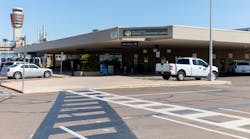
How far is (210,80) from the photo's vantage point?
2747cm

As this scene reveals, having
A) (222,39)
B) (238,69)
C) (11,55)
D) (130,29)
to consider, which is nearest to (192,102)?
(130,29)

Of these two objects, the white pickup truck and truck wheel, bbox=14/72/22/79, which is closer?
the white pickup truck

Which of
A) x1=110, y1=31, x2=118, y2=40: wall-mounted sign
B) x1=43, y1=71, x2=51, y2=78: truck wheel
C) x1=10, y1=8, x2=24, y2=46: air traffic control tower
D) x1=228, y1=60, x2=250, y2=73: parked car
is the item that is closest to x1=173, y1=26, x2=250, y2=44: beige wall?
x1=110, y1=31, x2=118, y2=40: wall-mounted sign

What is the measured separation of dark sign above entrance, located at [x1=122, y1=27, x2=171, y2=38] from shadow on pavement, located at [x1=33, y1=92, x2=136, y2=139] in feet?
59.6

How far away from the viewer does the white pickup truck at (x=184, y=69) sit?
2920 cm

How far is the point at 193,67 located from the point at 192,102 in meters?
15.5

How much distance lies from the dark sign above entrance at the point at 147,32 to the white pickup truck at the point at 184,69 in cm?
270

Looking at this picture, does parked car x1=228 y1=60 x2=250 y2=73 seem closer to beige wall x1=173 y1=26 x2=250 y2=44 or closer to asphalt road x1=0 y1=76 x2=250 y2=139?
→ beige wall x1=173 y1=26 x2=250 y2=44

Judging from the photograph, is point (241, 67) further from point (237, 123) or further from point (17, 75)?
point (237, 123)

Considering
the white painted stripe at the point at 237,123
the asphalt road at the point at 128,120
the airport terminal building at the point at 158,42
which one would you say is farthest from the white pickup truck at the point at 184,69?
the white painted stripe at the point at 237,123

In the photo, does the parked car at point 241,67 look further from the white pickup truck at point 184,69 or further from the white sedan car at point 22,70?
the white sedan car at point 22,70

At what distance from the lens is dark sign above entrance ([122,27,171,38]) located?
30.7 metres

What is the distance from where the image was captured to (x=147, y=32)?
1240 inches

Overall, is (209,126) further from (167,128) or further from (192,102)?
(192,102)
